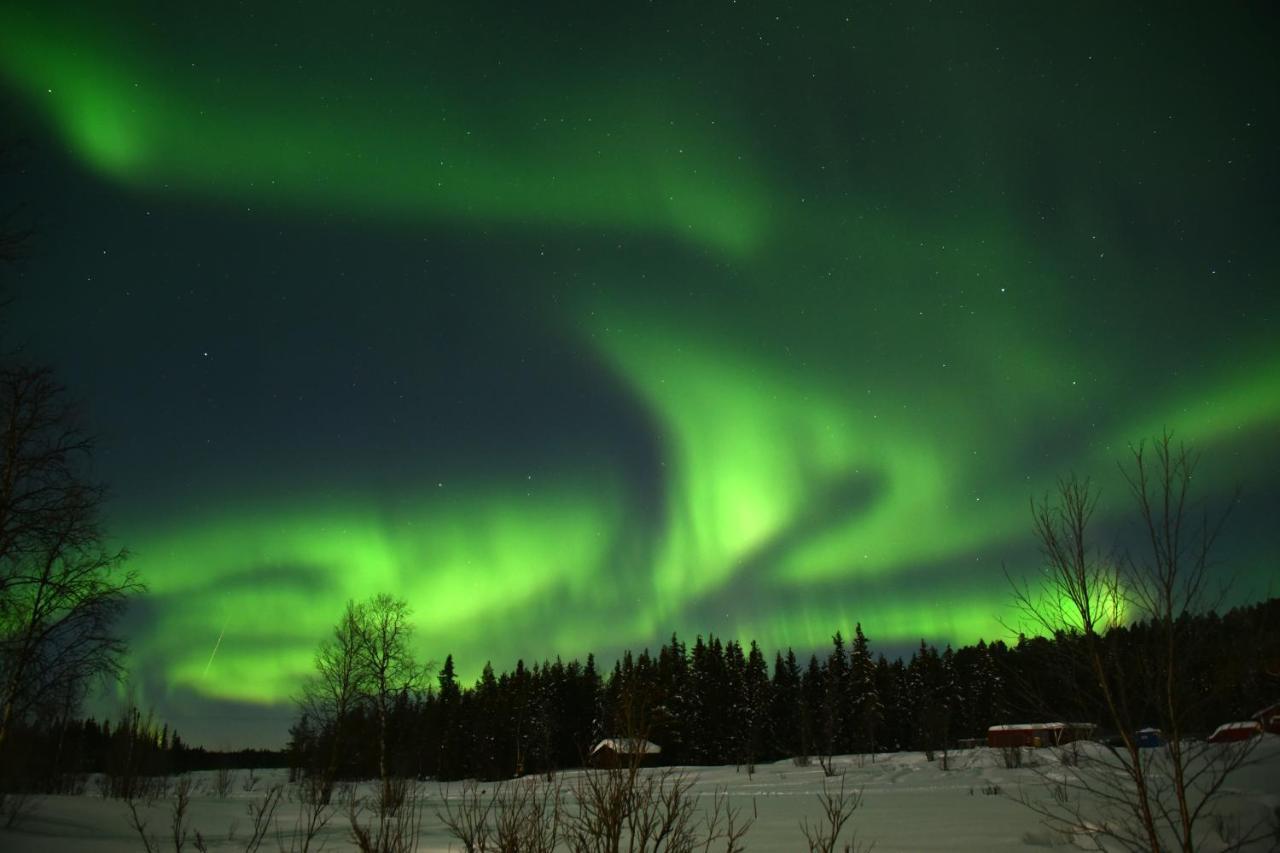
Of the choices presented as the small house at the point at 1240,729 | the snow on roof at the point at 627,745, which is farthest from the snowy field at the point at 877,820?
the snow on roof at the point at 627,745

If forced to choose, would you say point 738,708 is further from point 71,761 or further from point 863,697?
point 71,761

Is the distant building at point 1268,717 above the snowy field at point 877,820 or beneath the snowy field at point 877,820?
above

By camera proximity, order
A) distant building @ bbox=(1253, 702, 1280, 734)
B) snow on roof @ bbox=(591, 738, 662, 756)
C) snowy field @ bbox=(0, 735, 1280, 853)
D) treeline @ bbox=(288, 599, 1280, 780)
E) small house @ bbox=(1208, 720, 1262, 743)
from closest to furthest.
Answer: snow on roof @ bbox=(591, 738, 662, 756) < small house @ bbox=(1208, 720, 1262, 743) < distant building @ bbox=(1253, 702, 1280, 734) < snowy field @ bbox=(0, 735, 1280, 853) < treeline @ bbox=(288, 599, 1280, 780)

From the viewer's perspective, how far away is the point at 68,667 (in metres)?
15.6

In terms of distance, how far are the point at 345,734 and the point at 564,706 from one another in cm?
4736

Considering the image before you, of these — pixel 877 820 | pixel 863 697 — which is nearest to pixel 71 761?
pixel 877 820

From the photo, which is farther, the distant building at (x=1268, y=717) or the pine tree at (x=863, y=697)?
the pine tree at (x=863, y=697)

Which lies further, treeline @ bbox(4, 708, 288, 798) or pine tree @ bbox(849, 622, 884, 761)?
pine tree @ bbox(849, 622, 884, 761)

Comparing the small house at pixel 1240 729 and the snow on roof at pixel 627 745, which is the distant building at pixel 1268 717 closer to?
the small house at pixel 1240 729

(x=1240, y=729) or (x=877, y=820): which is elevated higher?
(x=1240, y=729)

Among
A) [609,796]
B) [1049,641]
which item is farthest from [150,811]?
[1049,641]

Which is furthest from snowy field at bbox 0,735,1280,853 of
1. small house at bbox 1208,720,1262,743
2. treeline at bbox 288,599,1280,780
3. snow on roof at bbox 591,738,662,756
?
treeline at bbox 288,599,1280,780

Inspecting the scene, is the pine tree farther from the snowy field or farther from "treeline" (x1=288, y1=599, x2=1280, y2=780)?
the snowy field

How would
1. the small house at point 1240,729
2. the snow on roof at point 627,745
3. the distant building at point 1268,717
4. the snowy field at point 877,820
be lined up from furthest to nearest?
the snowy field at point 877,820, the distant building at point 1268,717, the small house at point 1240,729, the snow on roof at point 627,745
